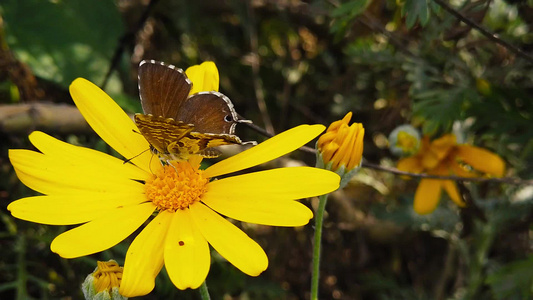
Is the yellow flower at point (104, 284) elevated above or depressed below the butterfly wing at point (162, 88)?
below

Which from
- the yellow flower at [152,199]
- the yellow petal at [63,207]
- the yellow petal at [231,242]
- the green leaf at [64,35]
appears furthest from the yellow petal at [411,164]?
the green leaf at [64,35]

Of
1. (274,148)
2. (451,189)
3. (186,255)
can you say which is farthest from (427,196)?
(186,255)

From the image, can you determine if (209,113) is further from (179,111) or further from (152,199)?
(152,199)

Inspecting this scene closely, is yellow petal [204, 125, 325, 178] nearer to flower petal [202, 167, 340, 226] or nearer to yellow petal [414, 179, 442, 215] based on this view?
flower petal [202, 167, 340, 226]

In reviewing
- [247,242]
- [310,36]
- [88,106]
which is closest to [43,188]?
[88,106]

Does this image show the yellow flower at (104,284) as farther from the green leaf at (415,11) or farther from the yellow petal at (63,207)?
the green leaf at (415,11)
